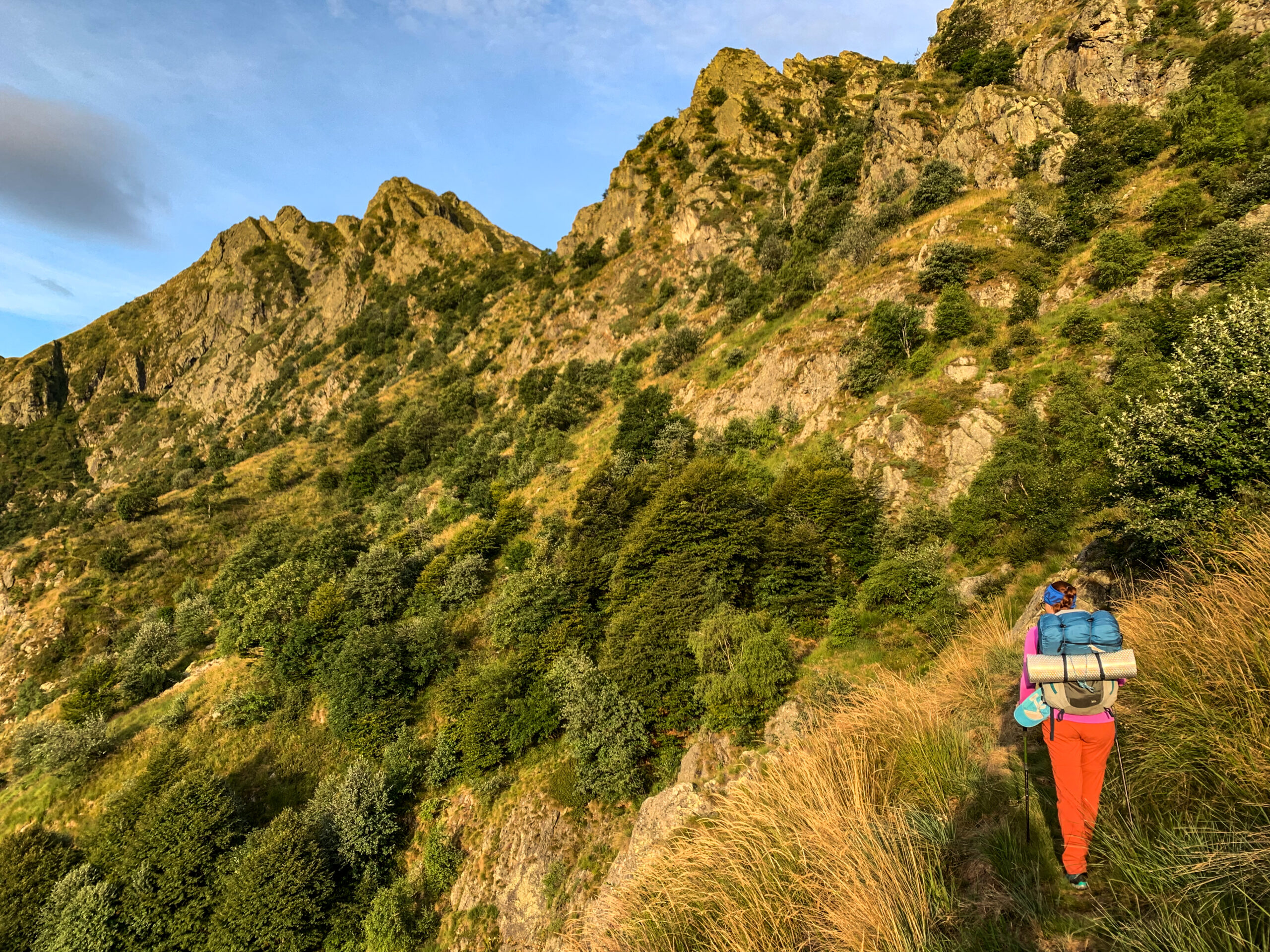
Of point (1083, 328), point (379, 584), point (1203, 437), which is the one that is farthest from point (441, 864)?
point (1083, 328)

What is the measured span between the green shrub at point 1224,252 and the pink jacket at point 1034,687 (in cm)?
2496

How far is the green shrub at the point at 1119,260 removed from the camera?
21719mm

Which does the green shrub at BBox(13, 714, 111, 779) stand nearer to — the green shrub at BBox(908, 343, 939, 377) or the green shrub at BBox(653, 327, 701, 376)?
the green shrub at BBox(653, 327, 701, 376)

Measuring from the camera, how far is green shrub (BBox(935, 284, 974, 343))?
25.8 metres

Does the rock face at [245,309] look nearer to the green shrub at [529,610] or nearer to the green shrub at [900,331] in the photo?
the green shrub at [900,331]

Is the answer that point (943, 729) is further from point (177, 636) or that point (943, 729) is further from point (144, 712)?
point (177, 636)

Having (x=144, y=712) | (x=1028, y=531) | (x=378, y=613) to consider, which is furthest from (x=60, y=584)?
(x=1028, y=531)

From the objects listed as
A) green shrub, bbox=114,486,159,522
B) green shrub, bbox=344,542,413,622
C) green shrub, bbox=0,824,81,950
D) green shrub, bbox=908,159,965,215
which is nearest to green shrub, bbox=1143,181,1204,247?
green shrub, bbox=908,159,965,215

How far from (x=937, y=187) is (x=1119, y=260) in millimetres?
15272

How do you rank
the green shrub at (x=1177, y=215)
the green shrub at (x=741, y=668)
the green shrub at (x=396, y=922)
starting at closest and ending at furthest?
the green shrub at (x=741, y=668), the green shrub at (x=396, y=922), the green shrub at (x=1177, y=215)

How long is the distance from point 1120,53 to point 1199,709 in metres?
48.7

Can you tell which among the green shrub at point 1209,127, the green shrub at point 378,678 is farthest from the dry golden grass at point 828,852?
the green shrub at point 1209,127

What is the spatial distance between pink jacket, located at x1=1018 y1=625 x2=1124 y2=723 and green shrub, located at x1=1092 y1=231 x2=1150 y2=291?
27.8 m

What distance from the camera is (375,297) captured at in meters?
91.6
